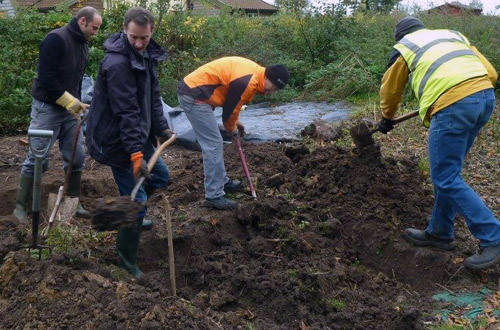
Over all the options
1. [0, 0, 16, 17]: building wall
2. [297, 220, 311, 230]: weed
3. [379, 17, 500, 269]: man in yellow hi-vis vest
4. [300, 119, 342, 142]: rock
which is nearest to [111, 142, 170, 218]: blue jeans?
[297, 220, 311, 230]: weed

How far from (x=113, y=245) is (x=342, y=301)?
1.90 metres

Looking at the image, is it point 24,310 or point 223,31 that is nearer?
point 24,310

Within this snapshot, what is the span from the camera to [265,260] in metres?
4.66

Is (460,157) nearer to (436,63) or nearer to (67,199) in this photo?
(436,63)

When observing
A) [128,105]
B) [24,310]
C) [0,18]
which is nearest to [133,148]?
[128,105]

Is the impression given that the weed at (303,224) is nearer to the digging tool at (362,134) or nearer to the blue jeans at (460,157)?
the digging tool at (362,134)

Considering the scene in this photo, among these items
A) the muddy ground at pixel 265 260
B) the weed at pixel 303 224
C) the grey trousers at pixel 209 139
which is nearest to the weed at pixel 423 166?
the muddy ground at pixel 265 260

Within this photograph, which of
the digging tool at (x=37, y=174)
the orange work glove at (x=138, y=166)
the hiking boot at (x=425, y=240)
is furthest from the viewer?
the hiking boot at (x=425, y=240)

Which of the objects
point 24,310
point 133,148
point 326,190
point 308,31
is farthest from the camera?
point 308,31

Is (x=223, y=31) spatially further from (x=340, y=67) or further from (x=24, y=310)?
(x=24, y=310)

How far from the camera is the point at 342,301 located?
4.10 metres

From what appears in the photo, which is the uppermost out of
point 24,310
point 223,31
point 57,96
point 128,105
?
point 128,105

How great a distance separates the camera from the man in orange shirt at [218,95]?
5.18 m

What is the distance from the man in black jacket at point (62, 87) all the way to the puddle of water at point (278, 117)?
94.8 inches
